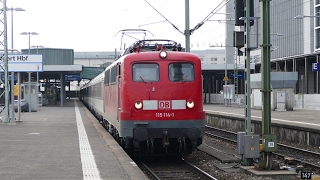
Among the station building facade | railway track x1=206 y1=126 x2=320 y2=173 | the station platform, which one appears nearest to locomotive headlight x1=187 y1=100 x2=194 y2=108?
the station platform

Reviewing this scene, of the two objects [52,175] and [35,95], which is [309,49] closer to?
[35,95]

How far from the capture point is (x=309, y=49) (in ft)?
156

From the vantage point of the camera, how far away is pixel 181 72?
13.6 meters

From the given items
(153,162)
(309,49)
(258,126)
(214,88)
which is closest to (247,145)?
(153,162)

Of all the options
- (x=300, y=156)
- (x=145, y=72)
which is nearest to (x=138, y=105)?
(x=145, y=72)

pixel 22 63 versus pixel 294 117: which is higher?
pixel 22 63

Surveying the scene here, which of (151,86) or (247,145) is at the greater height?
(151,86)

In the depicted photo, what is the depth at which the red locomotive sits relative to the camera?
1312cm

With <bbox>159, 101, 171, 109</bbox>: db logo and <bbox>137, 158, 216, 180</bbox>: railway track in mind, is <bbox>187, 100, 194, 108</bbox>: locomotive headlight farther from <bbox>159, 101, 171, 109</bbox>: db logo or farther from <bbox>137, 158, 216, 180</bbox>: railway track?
<bbox>137, 158, 216, 180</bbox>: railway track

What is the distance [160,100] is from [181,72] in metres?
0.96

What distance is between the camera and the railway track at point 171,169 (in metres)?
12.0

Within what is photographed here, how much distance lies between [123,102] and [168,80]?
4.14 feet

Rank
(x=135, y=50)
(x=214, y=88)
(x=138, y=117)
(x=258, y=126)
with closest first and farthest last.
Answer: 1. (x=138, y=117)
2. (x=135, y=50)
3. (x=258, y=126)
4. (x=214, y=88)

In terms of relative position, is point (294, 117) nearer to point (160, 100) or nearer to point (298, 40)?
point (160, 100)
